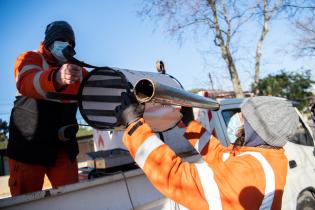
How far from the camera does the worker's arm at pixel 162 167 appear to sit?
1491mm

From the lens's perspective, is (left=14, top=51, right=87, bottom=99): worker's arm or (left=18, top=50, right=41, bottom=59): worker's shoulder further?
(left=18, top=50, right=41, bottom=59): worker's shoulder

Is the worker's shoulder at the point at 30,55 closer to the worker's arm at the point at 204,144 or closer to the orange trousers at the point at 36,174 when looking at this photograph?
the orange trousers at the point at 36,174

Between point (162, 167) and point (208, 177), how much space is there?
26cm

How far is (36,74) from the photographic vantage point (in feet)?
6.90

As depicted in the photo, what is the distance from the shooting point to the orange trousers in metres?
2.37

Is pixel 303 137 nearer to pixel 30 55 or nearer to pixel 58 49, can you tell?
pixel 58 49

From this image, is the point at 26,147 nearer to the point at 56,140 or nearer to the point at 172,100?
the point at 56,140

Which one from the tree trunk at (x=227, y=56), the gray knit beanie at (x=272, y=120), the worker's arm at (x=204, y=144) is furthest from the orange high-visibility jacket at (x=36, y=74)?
the tree trunk at (x=227, y=56)

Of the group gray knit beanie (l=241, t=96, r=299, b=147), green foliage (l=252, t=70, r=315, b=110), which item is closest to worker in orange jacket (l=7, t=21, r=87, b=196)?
gray knit beanie (l=241, t=96, r=299, b=147)

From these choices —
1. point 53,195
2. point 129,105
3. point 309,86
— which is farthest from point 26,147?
point 309,86

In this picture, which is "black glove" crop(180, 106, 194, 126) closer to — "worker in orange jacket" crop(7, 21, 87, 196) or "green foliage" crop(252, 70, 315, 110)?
"worker in orange jacket" crop(7, 21, 87, 196)

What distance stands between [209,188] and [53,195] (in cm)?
92

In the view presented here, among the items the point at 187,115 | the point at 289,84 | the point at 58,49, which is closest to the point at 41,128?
the point at 58,49

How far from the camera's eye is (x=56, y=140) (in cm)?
252
